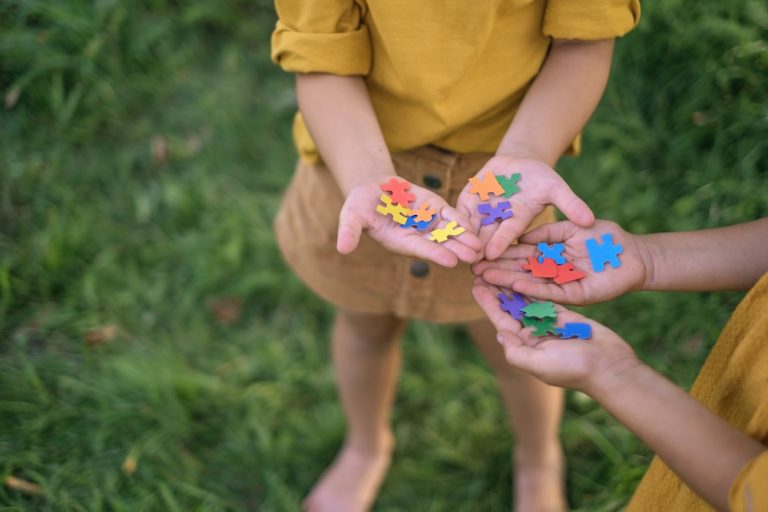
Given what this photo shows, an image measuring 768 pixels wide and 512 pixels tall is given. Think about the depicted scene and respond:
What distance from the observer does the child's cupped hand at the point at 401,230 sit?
1.42 metres

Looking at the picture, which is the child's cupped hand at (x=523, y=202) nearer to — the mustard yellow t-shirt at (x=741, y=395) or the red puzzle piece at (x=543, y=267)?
the red puzzle piece at (x=543, y=267)

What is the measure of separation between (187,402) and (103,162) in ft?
3.77

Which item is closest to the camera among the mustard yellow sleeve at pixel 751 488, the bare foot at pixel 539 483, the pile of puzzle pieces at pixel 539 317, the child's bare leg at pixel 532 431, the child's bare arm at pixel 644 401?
the mustard yellow sleeve at pixel 751 488

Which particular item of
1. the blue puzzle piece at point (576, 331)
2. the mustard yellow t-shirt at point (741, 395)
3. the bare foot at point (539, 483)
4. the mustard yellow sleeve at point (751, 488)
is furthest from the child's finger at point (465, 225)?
the bare foot at point (539, 483)

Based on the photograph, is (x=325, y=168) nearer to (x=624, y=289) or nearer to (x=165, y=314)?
(x=624, y=289)

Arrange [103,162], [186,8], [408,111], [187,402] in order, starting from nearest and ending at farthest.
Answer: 1. [408,111]
2. [187,402]
3. [103,162]
4. [186,8]

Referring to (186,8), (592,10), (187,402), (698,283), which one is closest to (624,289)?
(698,283)

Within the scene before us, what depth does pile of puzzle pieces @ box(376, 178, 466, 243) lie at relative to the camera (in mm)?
1483

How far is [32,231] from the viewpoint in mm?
2725

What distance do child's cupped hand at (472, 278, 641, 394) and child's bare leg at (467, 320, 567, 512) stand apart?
0.46 m

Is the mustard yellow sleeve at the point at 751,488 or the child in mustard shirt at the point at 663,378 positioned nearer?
the mustard yellow sleeve at the point at 751,488

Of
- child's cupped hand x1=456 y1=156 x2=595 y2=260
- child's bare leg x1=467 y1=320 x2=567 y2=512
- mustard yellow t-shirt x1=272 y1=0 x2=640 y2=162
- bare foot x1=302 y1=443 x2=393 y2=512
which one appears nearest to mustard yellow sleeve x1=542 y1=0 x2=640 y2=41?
mustard yellow t-shirt x1=272 y1=0 x2=640 y2=162

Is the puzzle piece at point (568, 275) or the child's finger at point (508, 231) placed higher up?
the child's finger at point (508, 231)

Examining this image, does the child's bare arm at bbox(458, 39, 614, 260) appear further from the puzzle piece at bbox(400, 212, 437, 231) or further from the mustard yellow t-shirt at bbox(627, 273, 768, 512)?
the mustard yellow t-shirt at bbox(627, 273, 768, 512)
